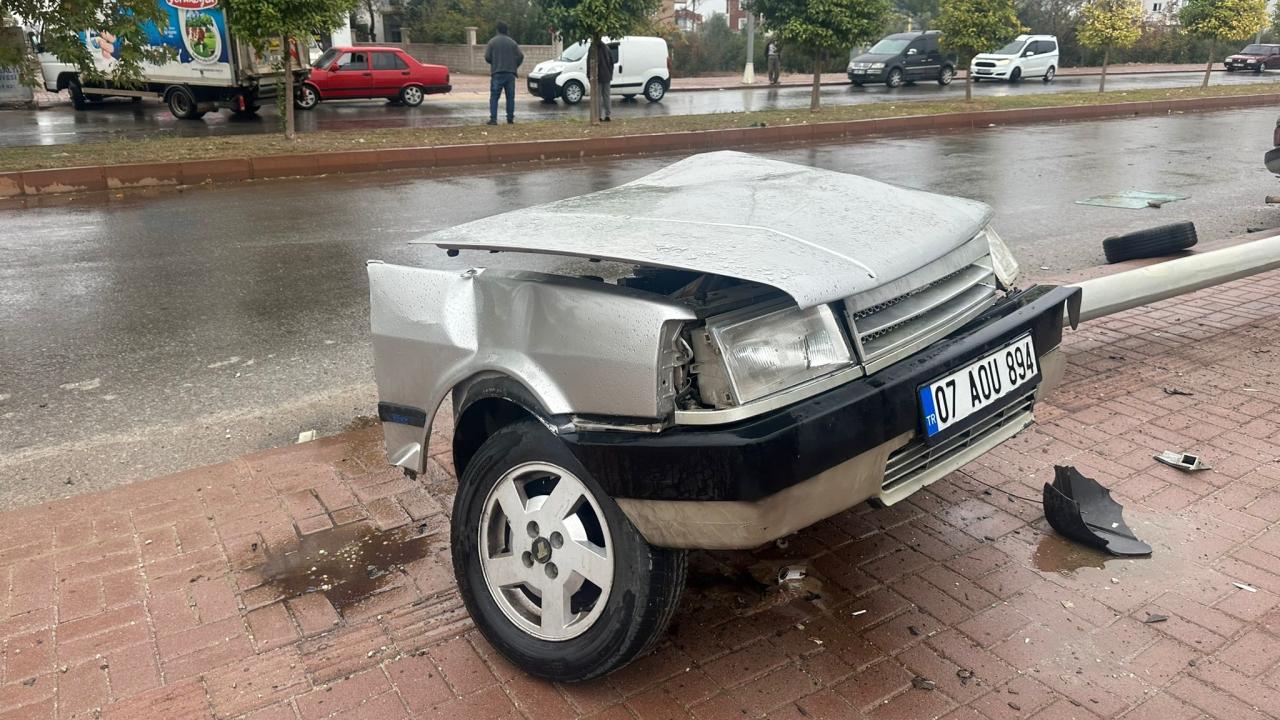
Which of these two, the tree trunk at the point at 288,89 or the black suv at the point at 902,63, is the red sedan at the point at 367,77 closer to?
the tree trunk at the point at 288,89

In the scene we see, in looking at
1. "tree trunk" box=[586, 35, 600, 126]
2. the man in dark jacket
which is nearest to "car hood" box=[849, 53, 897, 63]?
the man in dark jacket

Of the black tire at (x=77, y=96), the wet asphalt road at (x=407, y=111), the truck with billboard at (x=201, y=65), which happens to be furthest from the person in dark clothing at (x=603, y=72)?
the black tire at (x=77, y=96)

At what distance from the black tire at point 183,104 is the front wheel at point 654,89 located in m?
11.6

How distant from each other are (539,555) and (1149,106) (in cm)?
2219

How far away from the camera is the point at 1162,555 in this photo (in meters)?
3.15

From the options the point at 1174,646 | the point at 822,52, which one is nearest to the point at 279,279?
the point at 1174,646

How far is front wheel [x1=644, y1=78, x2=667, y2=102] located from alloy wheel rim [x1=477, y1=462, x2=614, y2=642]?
25.8 meters

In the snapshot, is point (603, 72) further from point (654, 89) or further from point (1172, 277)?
point (1172, 277)

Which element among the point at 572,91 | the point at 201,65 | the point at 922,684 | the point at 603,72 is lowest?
the point at 922,684

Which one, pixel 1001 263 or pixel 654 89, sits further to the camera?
pixel 654 89

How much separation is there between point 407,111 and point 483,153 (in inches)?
389

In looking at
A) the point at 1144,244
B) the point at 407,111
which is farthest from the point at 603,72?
the point at 1144,244

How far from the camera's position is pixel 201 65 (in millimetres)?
20469

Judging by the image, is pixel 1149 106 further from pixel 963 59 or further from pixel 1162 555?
pixel 1162 555
